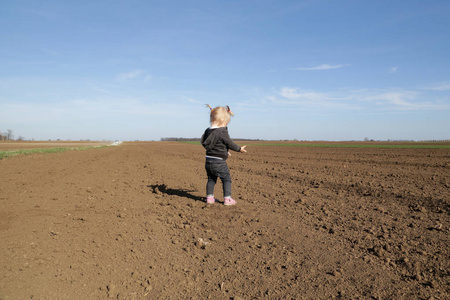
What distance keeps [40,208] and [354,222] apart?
5.00 m

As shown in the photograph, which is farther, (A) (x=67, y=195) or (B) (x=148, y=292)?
(A) (x=67, y=195)

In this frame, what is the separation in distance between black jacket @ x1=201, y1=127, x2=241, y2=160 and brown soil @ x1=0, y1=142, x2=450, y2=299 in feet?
3.30

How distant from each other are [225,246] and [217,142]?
2368 millimetres

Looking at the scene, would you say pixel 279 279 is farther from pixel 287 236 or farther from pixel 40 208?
pixel 40 208

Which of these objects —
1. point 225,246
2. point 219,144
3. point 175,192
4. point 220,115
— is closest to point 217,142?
point 219,144

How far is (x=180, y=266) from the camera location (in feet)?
10.1

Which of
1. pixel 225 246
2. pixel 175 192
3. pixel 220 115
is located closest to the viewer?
pixel 225 246

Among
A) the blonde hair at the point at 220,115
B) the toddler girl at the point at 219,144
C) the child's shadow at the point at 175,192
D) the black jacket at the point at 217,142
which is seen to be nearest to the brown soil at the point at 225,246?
the child's shadow at the point at 175,192

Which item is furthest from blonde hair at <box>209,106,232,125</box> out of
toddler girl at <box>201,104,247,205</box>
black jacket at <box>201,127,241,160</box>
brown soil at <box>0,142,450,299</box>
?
brown soil at <box>0,142,450,299</box>

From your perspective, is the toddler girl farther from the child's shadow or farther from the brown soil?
the child's shadow

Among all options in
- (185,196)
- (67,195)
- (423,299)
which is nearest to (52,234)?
(67,195)

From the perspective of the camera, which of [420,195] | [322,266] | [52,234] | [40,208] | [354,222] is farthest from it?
[420,195]

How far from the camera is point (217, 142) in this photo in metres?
5.56

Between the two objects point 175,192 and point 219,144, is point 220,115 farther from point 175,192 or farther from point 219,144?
point 175,192
